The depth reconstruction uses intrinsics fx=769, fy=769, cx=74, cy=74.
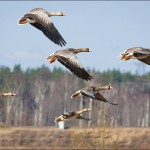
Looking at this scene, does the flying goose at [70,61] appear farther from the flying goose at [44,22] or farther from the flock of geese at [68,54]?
the flying goose at [44,22]

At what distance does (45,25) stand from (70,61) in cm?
102

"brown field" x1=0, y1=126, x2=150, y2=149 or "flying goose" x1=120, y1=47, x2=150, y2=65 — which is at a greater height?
"flying goose" x1=120, y1=47, x2=150, y2=65

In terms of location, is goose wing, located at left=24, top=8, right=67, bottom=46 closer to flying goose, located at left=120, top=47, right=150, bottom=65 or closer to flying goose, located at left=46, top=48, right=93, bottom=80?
flying goose, located at left=46, top=48, right=93, bottom=80

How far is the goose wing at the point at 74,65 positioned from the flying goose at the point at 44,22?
23.3 inches

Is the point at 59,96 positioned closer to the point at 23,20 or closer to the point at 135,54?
the point at 23,20

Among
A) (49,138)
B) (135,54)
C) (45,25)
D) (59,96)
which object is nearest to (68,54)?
(45,25)

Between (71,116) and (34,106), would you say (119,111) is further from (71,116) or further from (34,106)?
(71,116)

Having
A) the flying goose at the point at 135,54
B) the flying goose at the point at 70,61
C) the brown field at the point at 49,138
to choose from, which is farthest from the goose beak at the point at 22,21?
the brown field at the point at 49,138

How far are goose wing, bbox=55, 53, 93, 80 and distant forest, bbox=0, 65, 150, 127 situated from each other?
2419 inches

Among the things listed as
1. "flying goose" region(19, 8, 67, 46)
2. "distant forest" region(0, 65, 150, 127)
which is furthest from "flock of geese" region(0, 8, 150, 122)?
"distant forest" region(0, 65, 150, 127)

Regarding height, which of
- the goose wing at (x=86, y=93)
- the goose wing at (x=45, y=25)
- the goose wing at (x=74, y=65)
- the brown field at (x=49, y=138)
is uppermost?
the goose wing at (x=45, y=25)

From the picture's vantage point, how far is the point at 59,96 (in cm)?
Result: 9062

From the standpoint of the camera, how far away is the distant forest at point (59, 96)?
266ft

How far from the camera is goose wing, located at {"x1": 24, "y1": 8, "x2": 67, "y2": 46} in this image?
13617 mm
